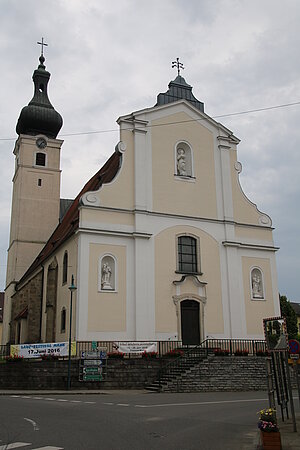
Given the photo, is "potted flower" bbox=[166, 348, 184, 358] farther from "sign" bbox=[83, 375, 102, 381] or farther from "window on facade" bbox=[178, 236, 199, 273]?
"window on facade" bbox=[178, 236, 199, 273]

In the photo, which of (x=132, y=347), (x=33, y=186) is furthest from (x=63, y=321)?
(x=33, y=186)

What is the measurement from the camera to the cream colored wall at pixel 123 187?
2684 cm

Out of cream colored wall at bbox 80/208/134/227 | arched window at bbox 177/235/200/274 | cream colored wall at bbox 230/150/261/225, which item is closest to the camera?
cream colored wall at bbox 80/208/134/227

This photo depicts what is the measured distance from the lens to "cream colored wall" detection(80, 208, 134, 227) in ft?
84.3

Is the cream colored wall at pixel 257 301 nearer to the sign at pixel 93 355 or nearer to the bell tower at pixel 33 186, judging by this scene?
the sign at pixel 93 355

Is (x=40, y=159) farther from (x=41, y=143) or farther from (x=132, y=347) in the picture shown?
(x=132, y=347)

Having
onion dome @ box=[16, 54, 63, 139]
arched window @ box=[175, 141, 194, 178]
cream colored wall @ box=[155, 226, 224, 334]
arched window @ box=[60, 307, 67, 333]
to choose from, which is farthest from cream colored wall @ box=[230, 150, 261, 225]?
onion dome @ box=[16, 54, 63, 139]

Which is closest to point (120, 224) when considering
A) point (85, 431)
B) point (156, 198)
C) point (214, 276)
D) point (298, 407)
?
point (156, 198)

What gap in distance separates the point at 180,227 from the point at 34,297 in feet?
40.5

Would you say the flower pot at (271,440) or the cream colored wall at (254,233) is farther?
the cream colored wall at (254,233)

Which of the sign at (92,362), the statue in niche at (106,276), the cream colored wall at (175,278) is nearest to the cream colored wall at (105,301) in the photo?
the statue in niche at (106,276)

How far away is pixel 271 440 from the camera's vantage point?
7707 mm

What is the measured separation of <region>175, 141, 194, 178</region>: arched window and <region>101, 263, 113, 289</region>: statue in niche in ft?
Result: 23.7

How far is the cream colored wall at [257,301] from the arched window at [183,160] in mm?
6029
